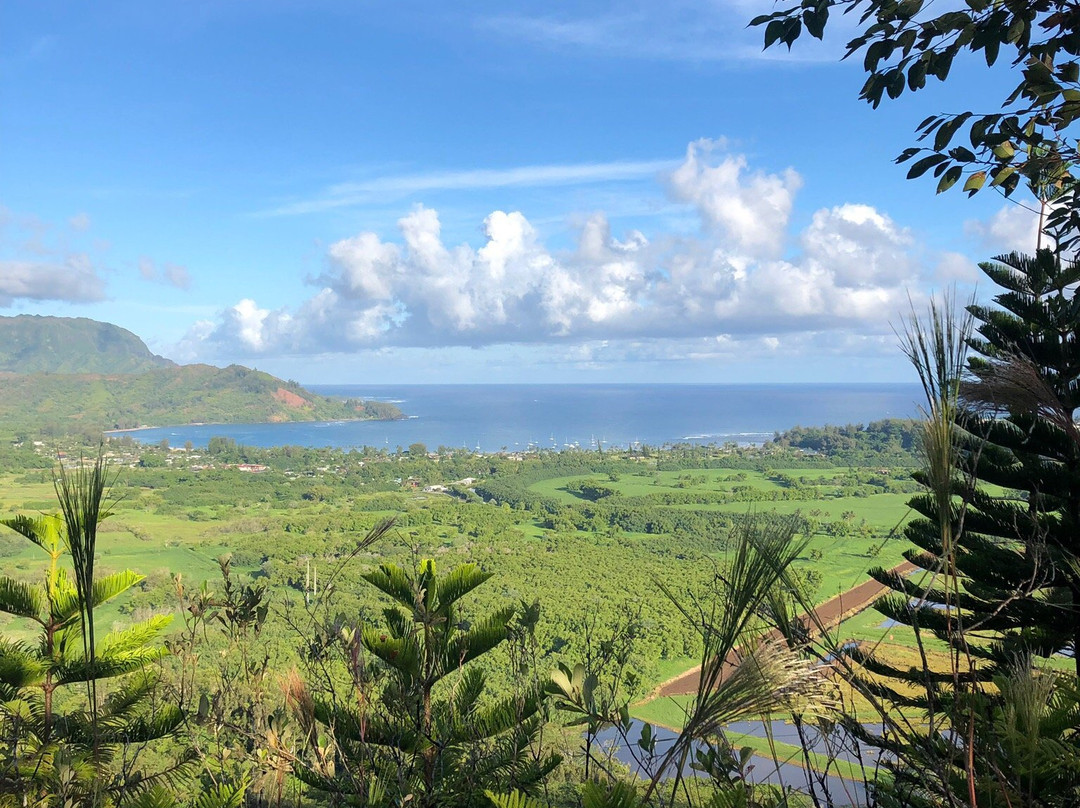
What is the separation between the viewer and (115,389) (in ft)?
210

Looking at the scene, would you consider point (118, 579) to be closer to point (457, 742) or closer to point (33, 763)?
point (33, 763)

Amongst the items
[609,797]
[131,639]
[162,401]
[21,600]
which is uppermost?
[162,401]

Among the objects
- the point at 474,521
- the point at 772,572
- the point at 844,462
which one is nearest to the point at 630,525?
the point at 474,521

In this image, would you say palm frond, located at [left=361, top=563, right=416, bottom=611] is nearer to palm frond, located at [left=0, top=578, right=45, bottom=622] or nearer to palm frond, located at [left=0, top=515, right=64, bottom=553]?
palm frond, located at [left=0, top=515, right=64, bottom=553]

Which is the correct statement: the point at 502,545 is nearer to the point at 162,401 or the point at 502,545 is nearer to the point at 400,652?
the point at 400,652

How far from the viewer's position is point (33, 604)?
2.54 metres

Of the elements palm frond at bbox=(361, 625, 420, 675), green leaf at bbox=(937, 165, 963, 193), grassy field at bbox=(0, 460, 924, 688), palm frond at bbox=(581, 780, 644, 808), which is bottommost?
grassy field at bbox=(0, 460, 924, 688)

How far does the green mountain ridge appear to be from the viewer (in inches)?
2092

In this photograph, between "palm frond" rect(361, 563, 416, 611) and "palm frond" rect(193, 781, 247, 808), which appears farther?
"palm frond" rect(361, 563, 416, 611)

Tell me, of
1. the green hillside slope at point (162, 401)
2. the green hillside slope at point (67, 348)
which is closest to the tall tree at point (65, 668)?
the green hillside slope at point (162, 401)

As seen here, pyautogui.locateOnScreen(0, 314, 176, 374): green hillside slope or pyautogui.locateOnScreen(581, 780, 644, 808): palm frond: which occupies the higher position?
pyautogui.locateOnScreen(0, 314, 176, 374): green hillside slope

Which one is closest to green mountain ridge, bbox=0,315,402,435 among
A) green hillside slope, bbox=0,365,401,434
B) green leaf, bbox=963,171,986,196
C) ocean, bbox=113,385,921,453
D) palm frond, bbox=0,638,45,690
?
green hillside slope, bbox=0,365,401,434

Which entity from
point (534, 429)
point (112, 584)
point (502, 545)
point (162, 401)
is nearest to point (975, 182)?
point (112, 584)

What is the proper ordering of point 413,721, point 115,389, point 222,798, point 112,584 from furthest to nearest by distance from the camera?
point 115,389, point 112,584, point 413,721, point 222,798
